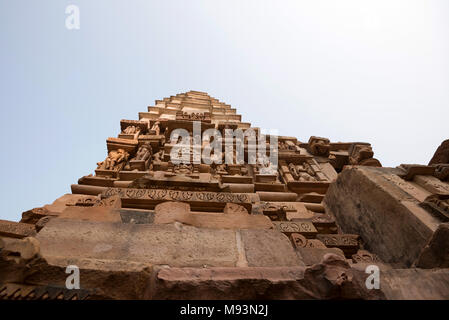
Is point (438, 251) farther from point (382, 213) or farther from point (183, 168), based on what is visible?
point (183, 168)

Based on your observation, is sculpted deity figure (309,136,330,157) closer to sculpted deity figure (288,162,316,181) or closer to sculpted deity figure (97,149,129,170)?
sculpted deity figure (288,162,316,181)

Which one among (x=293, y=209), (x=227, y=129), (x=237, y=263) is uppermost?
(x=227, y=129)

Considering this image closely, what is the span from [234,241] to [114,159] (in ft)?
19.0

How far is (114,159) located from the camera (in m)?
7.45

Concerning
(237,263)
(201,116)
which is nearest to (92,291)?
(237,263)

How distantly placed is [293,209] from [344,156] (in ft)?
17.8

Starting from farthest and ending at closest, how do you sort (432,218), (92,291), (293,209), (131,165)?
(131,165)
(293,209)
(432,218)
(92,291)

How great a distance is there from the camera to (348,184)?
4762mm

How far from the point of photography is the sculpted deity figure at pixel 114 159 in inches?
279

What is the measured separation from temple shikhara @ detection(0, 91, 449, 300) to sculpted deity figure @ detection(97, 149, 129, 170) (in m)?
0.48

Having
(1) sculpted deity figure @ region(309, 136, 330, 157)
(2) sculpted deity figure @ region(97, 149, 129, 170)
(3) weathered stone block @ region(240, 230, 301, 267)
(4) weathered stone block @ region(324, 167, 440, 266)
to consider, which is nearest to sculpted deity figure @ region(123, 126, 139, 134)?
(2) sculpted deity figure @ region(97, 149, 129, 170)

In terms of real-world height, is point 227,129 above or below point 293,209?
above

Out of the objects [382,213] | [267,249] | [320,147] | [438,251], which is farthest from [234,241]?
[320,147]

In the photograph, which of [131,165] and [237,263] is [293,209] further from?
[131,165]
